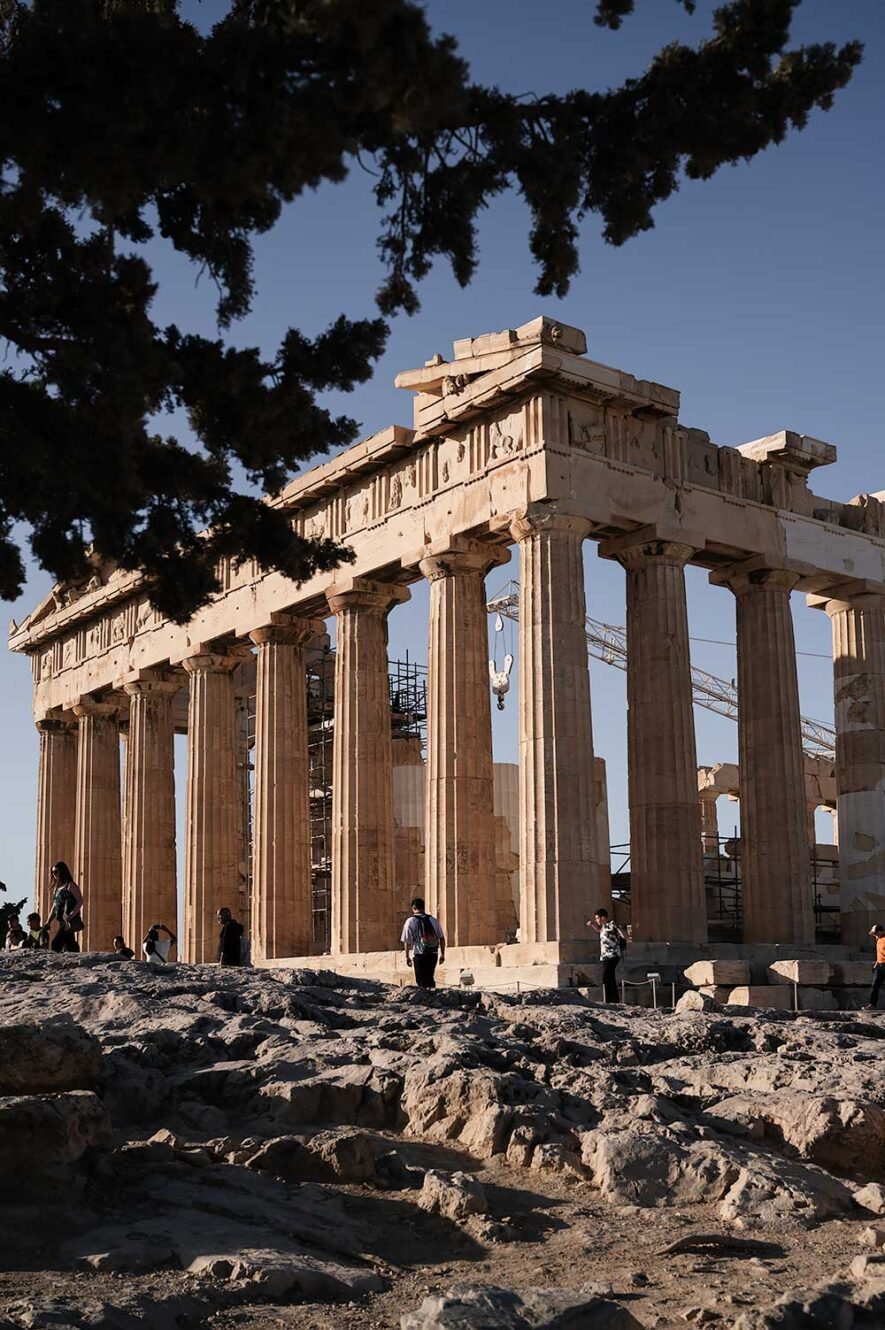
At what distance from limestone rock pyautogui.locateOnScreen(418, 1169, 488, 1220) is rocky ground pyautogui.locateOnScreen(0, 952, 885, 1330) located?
0.03 metres

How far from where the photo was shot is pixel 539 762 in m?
27.5

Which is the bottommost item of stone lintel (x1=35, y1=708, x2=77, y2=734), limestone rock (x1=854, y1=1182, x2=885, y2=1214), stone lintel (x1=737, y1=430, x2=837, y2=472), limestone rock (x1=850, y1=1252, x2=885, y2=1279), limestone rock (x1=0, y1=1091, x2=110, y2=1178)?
limestone rock (x1=850, y1=1252, x2=885, y2=1279)

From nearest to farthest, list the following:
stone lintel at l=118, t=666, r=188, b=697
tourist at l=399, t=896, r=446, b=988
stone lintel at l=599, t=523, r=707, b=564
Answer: tourist at l=399, t=896, r=446, b=988
stone lintel at l=599, t=523, r=707, b=564
stone lintel at l=118, t=666, r=188, b=697

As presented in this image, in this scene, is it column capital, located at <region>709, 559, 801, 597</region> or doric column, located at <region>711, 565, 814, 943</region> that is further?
column capital, located at <region>709, 559, 801, 597</region>

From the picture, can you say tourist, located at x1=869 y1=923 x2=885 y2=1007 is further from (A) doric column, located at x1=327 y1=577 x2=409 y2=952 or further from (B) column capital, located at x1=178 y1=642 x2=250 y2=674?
(B) column capital, located at x1=178 y1=642 x2=250 y2=674

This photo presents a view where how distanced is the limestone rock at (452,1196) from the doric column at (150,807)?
28849 millimetres

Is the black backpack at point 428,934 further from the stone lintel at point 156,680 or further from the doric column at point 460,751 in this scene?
the stone lintel at point 156,680

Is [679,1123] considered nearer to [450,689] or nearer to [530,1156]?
[530,1156]

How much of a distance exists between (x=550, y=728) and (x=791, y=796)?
6.24 m

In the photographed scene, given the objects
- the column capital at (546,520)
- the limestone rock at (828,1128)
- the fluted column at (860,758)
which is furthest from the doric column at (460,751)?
the limestone rock at (828,1128)

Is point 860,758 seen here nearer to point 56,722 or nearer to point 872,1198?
point 872,1198

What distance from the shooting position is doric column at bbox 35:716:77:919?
45.7 meters

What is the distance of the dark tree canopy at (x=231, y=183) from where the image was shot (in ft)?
32.2

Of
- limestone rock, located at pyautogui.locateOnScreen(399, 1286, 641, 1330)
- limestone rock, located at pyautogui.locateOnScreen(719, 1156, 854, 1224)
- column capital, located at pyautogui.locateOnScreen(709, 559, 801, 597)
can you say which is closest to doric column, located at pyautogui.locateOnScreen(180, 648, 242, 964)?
column capital, located at pyautogui.locateOnScreen(709, 559, 801, 597)
